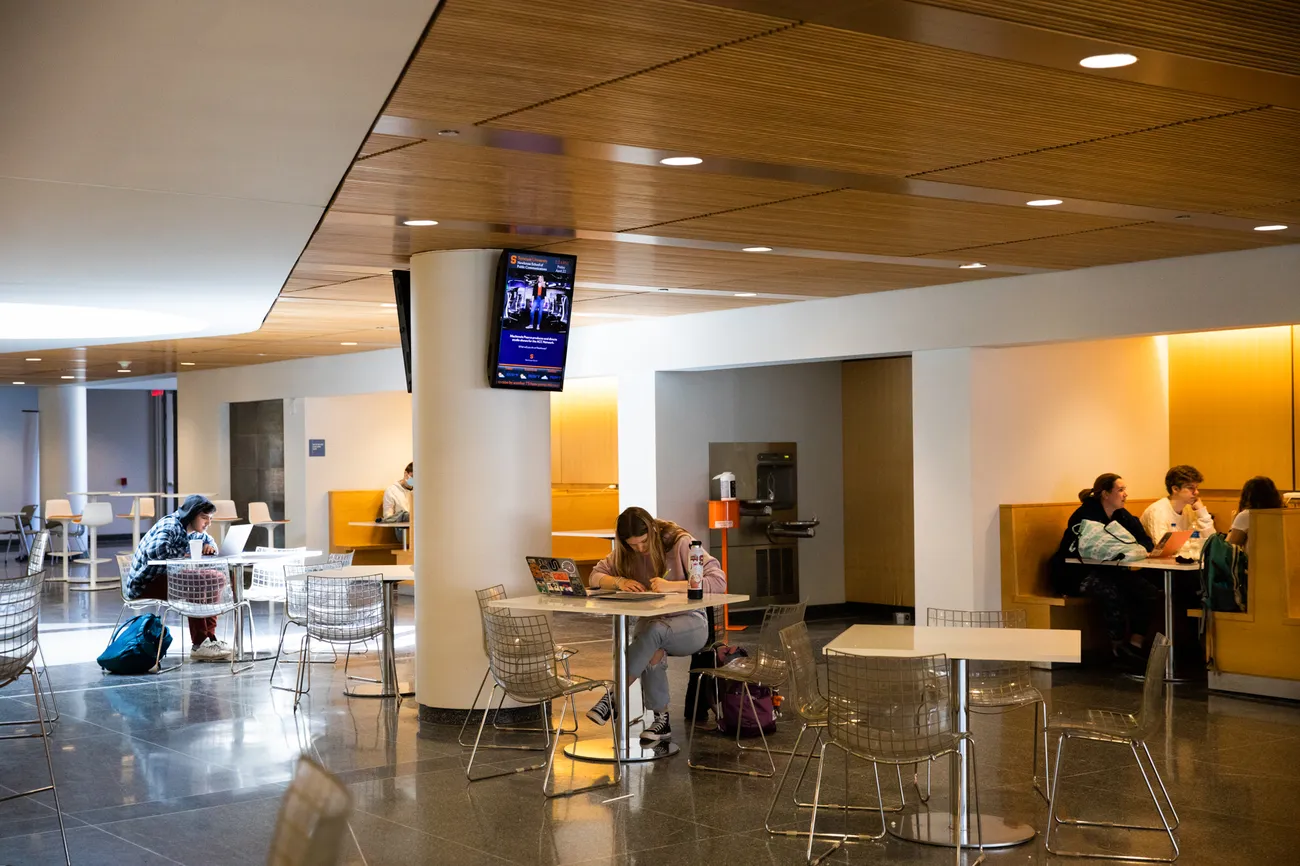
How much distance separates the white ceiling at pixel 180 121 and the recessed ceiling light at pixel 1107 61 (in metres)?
2.08

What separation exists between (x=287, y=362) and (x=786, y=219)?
12145 mm

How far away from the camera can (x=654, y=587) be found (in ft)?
24.4

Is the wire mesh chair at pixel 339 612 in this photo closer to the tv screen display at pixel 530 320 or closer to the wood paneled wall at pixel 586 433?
the tv screen display at pixel 530 320

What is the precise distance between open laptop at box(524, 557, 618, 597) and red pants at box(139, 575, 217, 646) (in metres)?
4.69

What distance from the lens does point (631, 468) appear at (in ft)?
41.8

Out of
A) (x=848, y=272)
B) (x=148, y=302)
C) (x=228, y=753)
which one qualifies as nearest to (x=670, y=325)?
(x=848, y=272)

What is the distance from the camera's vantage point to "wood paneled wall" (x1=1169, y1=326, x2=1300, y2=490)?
427 inches

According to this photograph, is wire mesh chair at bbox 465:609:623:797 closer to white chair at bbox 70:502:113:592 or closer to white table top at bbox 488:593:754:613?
white table top at bbox 488:593:754:613

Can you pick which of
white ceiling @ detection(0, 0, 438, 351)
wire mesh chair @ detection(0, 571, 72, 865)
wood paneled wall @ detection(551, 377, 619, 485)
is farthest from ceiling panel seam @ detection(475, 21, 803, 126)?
wood paneled wall @ detection(551, 377, 619, 485)

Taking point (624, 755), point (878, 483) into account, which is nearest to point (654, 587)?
point (624, 755)

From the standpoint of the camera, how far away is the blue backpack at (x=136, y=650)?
10180mm

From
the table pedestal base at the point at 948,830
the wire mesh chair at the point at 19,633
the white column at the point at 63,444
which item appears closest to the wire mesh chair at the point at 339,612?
the wire mesh chair at the point at 19,633

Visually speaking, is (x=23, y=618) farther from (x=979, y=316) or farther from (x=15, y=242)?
(x=979, y=316)

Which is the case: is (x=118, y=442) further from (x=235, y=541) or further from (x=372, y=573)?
(x=372, y=573)
